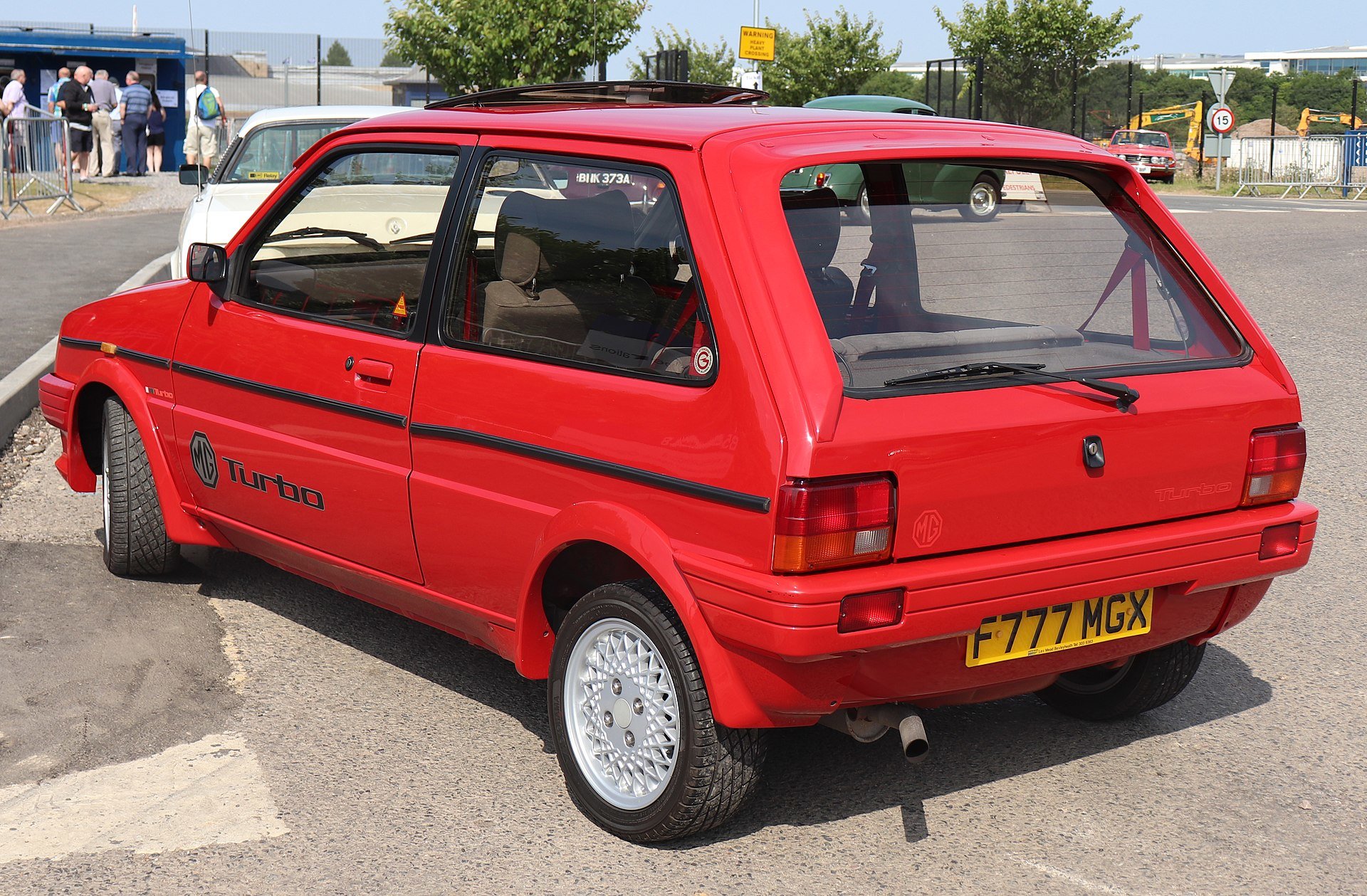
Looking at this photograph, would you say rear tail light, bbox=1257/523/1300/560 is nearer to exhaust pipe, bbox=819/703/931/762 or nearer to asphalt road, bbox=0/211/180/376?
exhaust pipe, bbox=819/703/931/762

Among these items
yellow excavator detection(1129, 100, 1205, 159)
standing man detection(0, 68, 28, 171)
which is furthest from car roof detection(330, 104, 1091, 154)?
yellow excavator detection(1129, 100, 1205, 159)

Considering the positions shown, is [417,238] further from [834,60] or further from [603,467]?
[834,60]

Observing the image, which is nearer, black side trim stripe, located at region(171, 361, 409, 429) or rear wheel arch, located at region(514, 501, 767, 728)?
rear wheel arch, located at region(514, 501, 767, 728)

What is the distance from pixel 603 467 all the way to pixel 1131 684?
179 centimetres

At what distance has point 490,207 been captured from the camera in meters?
3.87

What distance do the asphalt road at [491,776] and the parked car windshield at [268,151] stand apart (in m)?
5.45

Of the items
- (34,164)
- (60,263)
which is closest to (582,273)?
(60,263)

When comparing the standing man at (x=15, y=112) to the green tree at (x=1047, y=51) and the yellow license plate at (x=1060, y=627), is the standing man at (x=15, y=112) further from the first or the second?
the green tree at (x=1047, y=51)

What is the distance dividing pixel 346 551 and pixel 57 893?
1.35 meters

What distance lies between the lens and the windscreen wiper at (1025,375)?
325 centimetres

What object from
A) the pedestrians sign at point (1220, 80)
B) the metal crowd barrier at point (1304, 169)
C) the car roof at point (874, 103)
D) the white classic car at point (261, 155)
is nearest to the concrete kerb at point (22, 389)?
the white classic car at point (261, 155)

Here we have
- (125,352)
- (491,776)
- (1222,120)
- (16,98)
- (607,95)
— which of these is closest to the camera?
(491,776)

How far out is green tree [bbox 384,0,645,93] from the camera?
29234 millimetres

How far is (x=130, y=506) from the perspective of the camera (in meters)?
5.22
